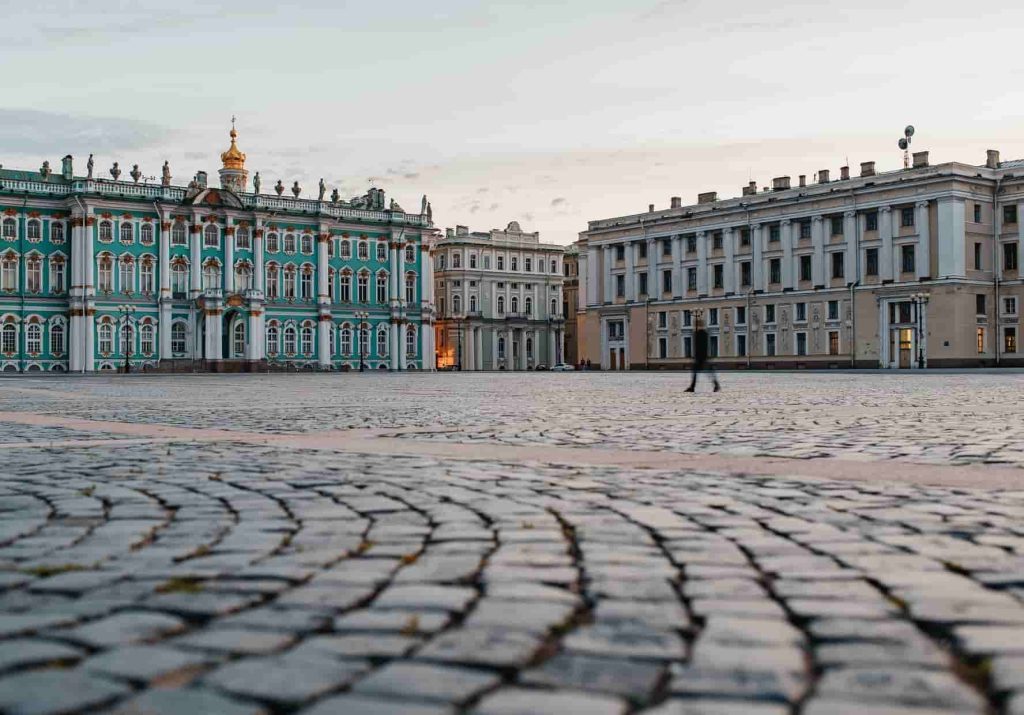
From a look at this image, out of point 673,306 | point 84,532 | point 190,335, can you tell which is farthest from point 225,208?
point 84,532

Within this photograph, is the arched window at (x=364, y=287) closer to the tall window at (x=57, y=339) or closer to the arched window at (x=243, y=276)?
the arched window at (x=243, y=276)

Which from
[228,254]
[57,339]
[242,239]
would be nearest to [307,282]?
[242,239]

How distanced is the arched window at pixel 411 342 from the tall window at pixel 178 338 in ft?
58.9

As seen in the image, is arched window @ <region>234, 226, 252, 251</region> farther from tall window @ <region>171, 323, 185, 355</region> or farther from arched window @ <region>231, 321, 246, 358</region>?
tall window @ <region>171, 323, 185, 355</region>

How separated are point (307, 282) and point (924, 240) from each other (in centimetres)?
4365

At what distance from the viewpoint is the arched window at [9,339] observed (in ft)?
244

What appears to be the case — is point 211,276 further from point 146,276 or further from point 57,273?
point 57,273

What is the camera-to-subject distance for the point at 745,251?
86.8m

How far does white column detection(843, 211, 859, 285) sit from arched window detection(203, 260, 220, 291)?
44.1 metres

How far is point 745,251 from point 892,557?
84.5 m

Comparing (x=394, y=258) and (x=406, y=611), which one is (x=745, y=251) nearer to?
(x=394, y=258)

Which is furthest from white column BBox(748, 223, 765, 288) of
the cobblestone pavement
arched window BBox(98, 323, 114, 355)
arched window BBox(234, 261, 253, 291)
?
the cobblestone pavement

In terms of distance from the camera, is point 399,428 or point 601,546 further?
point 399,428

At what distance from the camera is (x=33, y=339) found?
247 feet
